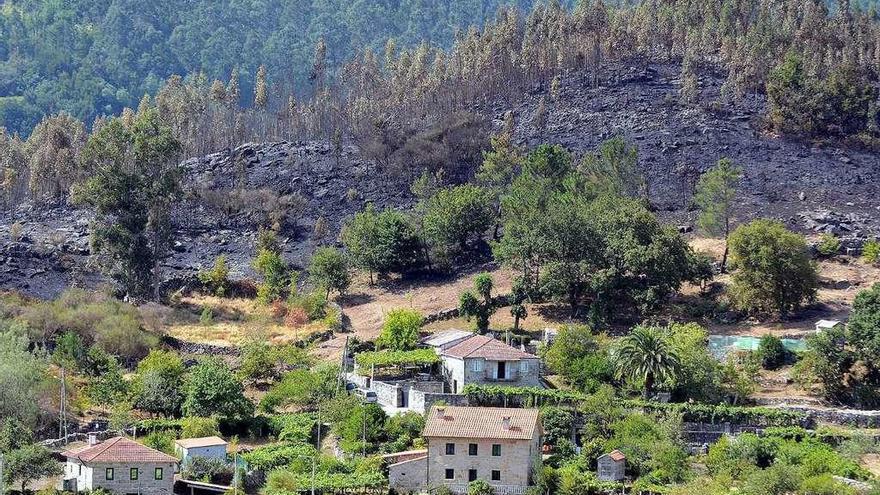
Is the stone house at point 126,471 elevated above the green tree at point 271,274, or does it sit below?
below

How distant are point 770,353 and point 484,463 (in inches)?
862

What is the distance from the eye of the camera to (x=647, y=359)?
73750 millimetres

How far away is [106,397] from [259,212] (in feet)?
155

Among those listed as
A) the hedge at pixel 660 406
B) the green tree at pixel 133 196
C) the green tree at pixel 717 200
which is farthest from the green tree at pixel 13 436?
the green tree at pixel 717 200

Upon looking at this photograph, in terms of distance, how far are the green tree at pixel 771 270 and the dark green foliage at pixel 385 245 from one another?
25.4 m

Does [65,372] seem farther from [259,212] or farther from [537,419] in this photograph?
[259,212]

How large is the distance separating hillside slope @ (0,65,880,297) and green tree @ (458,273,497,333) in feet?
68.9

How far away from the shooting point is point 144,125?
10512 cm

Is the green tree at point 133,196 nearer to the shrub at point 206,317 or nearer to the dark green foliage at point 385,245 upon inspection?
the shrub at point 206,317

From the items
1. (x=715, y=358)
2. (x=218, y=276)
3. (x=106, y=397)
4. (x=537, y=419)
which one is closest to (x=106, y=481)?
(x=106, y=397)

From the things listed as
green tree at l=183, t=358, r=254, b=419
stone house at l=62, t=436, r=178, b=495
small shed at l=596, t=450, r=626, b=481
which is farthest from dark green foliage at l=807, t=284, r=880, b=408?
stone house at l=62, t=436, r=178, b=495

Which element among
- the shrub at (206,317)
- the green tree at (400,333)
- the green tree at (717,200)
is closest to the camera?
the green tree at (400,333)

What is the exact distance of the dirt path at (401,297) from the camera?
94.6 meters

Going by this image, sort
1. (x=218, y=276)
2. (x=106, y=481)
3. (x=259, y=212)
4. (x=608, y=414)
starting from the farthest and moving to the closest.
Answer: (x=259, y=212), (x=218, y=276), (x=608, y=414), (x=106, y=481)
